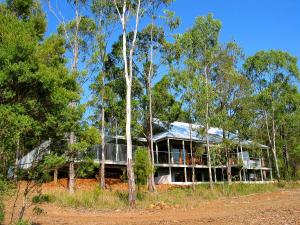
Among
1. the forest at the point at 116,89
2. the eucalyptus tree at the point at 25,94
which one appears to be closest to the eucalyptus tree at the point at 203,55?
the forest at the point at 116,89

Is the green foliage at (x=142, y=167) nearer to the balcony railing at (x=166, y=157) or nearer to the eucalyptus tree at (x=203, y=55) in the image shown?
the balcony railing at (x=166, y=157)

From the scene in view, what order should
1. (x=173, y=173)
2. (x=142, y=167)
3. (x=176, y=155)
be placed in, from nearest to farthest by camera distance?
1. (x=142, y=167)
2. (x=176, y=155)
3. (x=173, y=173)

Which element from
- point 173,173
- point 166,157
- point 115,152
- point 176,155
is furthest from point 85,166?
point 173,173

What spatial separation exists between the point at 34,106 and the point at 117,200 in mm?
10810

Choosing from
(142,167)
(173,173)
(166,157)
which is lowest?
(142,167)

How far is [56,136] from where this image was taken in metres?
9.43

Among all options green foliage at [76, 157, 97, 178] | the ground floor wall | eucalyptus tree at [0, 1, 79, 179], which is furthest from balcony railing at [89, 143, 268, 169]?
eucalyptus tree at [0, 1, 79, 179]

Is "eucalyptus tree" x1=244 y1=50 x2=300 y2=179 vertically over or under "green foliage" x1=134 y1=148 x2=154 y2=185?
over

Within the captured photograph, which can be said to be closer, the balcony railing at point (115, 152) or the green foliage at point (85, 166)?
the green foliage at point (85, 166)

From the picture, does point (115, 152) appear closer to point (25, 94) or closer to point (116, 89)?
point (116, 89)

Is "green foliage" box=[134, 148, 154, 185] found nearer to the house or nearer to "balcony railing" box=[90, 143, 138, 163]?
the house

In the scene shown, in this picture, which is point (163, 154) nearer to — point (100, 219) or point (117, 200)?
point (117, 200)

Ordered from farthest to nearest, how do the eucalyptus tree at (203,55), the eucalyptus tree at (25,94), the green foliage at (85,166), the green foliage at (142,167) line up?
1. the eucalyptus tree at (203,55)
2. the green foliage at (142,167)
3. the green foliage at (85,166)
4. the eucalyptus tree at (25,94)

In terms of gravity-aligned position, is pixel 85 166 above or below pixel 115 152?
below
